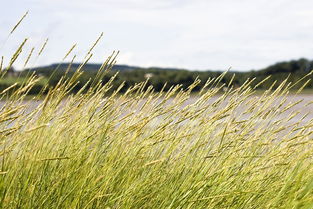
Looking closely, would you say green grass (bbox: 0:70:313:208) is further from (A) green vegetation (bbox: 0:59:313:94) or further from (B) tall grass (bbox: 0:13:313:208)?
(A) green vegetation (bbox: 0:59:313:94)

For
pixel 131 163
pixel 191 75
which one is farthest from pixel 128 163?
pixel 191 75

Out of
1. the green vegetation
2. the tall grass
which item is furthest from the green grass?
the green vegetation

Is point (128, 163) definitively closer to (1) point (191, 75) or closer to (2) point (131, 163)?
(2) point (131, 163)

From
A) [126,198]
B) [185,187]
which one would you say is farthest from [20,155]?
[185,187]

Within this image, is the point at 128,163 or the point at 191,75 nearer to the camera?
the point at 128,163

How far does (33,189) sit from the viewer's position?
254cm

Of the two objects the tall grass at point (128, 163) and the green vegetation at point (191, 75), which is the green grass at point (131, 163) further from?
the green vegetation at point (191, 75)

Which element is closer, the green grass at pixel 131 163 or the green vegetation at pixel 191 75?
the green grass at pixel 131 163

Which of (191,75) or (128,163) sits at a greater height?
(191,75)

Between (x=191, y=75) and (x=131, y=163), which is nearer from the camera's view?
(x=131, y=163)

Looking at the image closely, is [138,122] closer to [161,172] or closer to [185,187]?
[161,172]

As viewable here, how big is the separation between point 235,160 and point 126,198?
854 mm

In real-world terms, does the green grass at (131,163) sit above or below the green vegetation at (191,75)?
below

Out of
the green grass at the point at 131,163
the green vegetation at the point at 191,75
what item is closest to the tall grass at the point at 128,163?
the green grass at the point at 131,163
